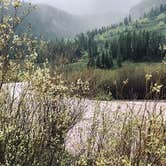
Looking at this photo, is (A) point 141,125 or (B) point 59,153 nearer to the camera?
(A) point 141,125

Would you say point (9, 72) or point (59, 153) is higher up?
point (9, 72)

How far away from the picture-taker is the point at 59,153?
6668 millimetres

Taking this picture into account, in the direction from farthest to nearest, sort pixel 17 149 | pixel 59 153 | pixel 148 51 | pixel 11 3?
pixel 148 51 → pixel 59 153 → pixel 17 149 → pixel 11 3

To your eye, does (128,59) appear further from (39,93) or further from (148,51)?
(39,93)

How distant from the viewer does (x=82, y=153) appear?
6887 mm

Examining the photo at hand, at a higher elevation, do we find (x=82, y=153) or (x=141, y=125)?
(x=141, y=125)

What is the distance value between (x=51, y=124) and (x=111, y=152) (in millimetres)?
1129

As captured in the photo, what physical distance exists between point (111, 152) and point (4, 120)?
1.51 metres

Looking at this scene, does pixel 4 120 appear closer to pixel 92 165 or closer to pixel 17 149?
pixel 17 149

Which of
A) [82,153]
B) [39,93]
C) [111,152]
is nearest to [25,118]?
[39,93]

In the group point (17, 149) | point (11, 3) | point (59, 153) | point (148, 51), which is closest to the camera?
point (11, 3)

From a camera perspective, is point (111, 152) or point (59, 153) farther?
point (59, 153)

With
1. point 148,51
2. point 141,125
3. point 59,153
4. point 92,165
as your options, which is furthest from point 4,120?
point 148,51

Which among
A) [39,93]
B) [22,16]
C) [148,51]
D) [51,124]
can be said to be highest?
[148,51]
